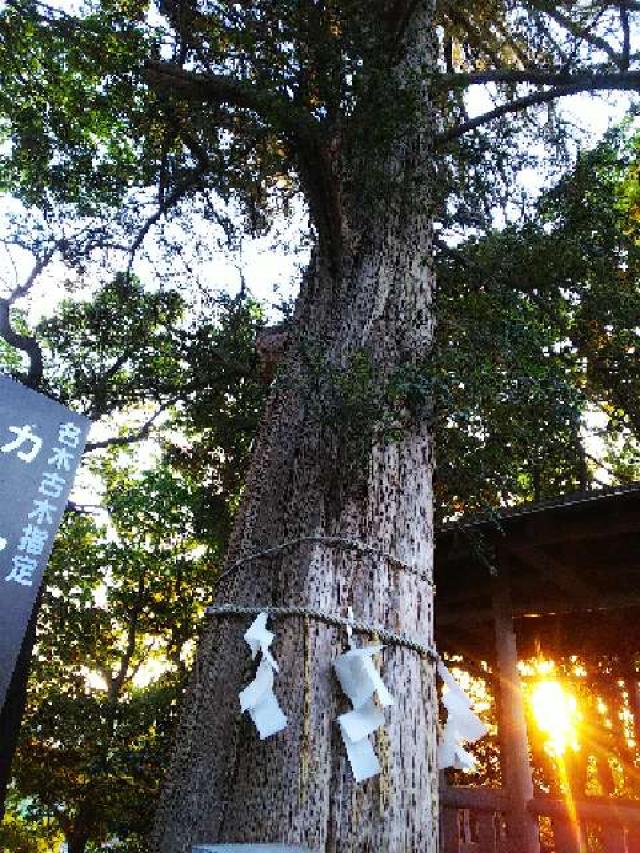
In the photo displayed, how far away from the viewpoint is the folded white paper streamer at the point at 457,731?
96.9 inches

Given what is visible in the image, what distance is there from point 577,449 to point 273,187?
3.95m

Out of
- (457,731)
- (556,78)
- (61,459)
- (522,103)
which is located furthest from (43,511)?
(556,78)

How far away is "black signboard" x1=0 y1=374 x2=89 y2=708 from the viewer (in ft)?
6.91

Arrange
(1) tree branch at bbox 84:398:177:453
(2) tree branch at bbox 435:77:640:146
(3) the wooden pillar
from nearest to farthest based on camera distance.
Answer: (3) the wooden pillar < (2) tree branch at bbox 435:77:640:146 < (1) tree branch at bbox 84:398:177:453

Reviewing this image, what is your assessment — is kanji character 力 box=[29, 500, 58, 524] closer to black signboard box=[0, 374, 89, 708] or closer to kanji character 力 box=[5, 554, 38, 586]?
black signboard box=[0, 374, 89, 708]

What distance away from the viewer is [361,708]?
213 centimetres

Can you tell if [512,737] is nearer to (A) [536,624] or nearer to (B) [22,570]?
(A) [536,624]

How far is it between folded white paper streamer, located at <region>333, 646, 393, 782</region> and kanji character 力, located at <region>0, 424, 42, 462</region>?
142 cm

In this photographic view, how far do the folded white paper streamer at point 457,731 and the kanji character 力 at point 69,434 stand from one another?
186 centimetres

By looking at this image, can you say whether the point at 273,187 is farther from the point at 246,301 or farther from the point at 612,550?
the point at 612,550

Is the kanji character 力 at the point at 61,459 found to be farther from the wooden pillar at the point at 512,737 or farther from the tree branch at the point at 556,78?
the wooden pillar at the point at 512,737

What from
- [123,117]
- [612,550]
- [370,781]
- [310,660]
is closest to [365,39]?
[123,117]

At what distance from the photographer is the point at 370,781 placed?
82.7 inches

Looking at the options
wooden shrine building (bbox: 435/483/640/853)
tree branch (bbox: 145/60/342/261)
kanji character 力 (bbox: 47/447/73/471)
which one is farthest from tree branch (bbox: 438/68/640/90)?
kanji character 力 (bbox: 47/447/73/471)
